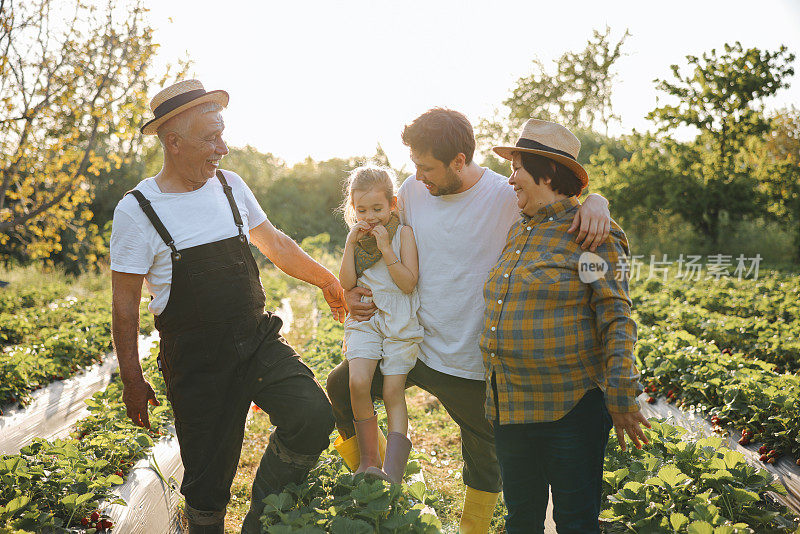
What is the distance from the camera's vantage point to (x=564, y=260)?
223 centimetres

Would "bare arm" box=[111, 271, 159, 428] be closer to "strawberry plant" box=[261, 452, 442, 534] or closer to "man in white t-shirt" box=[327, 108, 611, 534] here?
"strawberry plant" box=[261, 452, 442, 534]

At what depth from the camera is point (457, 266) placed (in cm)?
272

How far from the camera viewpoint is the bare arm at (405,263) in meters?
2.73

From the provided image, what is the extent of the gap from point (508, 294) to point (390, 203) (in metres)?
0.81

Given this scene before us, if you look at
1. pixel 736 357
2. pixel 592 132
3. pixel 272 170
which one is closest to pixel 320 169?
pixel 272 170

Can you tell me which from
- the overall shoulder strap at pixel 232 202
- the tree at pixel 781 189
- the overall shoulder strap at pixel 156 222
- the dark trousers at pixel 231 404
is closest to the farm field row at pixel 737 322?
the dark trousers at pixel 231 404

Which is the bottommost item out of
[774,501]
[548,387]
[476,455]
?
[774,501]

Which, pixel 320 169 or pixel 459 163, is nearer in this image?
pixel 459 163

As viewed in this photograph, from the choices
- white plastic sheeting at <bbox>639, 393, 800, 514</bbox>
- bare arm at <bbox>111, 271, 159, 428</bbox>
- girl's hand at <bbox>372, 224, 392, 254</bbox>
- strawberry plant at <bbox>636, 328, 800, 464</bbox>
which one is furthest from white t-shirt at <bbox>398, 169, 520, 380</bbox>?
strawberry plant at <bbox>636, 328, 800, 464</bbox>

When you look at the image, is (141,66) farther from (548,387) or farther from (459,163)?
(548,387)

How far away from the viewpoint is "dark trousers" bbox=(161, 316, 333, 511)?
2682mm

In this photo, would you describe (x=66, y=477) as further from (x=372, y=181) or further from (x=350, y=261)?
(x=372, y=181)

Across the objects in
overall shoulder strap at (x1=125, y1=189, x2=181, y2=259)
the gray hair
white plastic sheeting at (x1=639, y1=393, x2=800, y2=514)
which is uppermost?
the gray hair

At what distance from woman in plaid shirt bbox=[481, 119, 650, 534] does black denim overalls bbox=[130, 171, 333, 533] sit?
A: 2.96 feet
